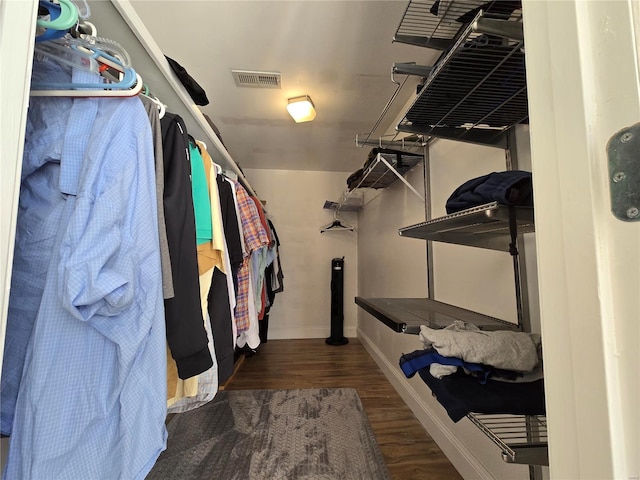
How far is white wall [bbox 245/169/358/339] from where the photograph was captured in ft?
11.2

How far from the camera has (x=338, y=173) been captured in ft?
11.6

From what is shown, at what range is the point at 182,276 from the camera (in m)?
0.68

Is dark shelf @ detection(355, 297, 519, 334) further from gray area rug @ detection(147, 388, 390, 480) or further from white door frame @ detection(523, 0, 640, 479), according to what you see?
gray area rug @ detection(147, 388, 390, 480)

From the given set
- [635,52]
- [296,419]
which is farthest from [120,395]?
[296,419]

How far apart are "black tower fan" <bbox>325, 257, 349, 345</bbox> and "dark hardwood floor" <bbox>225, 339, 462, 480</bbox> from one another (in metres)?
0.13

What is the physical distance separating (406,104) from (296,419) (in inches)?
89.5

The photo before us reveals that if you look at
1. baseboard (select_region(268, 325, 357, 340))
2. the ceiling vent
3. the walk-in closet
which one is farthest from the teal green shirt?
baseboard (select_region(268, 325, 357, 340))

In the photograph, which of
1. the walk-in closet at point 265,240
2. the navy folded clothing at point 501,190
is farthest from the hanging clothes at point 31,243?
the navy folded clothing at point 501,190

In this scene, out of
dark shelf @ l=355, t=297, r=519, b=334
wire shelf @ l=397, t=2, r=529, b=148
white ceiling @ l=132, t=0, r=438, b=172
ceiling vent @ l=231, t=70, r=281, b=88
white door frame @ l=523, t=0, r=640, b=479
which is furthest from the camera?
ceiling vent @ l=231, t=70, r=281, b=88

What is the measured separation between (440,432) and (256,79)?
234 centimetres

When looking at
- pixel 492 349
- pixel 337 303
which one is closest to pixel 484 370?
pixel 492 349

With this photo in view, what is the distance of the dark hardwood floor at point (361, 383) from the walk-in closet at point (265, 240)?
0.02 metres

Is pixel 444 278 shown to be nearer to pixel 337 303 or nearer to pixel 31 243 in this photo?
pixel 31 243

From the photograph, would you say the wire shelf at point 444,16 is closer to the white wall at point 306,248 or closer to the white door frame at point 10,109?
the white door frame at point 10,109
